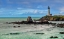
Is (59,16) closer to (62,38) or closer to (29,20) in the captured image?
(29,20)

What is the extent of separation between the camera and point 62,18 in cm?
6800

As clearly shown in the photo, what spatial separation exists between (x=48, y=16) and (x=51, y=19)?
9.95 ft

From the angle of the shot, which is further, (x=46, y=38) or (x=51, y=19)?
(x=51, y=19)

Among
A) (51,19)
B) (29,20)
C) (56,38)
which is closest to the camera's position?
(56,38)

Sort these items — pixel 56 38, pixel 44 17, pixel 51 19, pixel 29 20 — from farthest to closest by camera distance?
pixel 51 19 < pixel 44 17 < pixel 29 20 < pixel 56 38

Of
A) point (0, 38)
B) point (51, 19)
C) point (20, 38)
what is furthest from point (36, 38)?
point (51, 19)

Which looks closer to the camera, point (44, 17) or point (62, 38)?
point (62, 38)

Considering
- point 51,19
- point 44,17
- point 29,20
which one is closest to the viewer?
point 29,20

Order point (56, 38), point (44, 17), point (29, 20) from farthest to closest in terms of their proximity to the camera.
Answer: point (44, 17) < point (29, 20) < point (56, 38)

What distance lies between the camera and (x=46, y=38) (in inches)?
961

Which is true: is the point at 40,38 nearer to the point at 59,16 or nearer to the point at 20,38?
the point at 20,38

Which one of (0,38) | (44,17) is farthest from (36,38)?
(44,17)

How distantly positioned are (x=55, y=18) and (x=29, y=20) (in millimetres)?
18248

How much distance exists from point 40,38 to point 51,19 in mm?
43325
